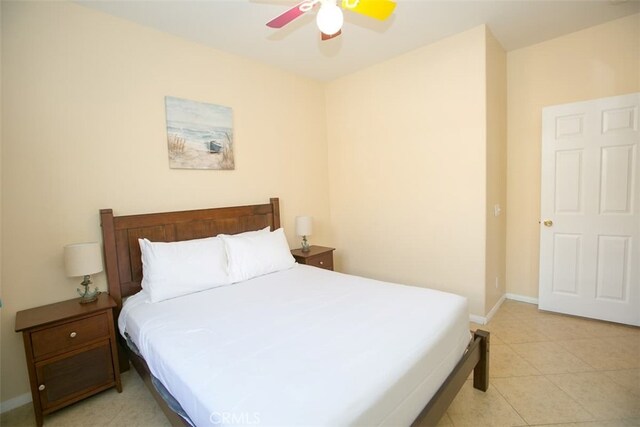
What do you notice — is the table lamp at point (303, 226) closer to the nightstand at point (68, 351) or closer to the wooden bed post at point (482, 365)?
the nightstand at point (68, 351)

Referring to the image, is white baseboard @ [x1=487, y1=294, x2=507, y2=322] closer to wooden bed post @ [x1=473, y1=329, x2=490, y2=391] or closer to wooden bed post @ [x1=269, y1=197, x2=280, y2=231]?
wooden bed post @ [x1=473, y1=329, x2=490, y2=391]

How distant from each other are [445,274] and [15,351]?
3.47m

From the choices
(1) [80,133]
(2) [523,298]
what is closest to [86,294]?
(1) [80,133]

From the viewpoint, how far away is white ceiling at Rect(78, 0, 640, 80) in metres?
2.25

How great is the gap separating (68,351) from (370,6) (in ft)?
8.95

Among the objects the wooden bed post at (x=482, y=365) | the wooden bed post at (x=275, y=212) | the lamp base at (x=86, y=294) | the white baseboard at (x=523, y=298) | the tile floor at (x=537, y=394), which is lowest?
the tile floor at (x=537, y=394)

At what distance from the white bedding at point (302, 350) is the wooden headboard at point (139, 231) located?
0.22 metres

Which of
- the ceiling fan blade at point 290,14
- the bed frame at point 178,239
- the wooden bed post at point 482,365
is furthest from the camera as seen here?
the wooden bed post at point 482,365

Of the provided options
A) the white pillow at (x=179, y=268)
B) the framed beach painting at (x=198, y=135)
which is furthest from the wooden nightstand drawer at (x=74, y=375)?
the framed beach painting at (x=198, y=135)

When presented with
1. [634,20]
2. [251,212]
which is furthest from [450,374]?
[634,20]

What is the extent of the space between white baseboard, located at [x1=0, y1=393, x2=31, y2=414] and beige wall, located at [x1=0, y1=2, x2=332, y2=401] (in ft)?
0.14

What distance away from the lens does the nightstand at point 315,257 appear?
10.5 ft

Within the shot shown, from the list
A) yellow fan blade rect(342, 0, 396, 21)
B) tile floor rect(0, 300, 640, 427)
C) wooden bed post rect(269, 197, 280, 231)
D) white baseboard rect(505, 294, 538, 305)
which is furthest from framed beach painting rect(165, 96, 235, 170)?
white baseboard rect(505, 294, 538, 305)

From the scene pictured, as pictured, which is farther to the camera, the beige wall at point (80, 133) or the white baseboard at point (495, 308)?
the white baseboard at point (495, 308)
